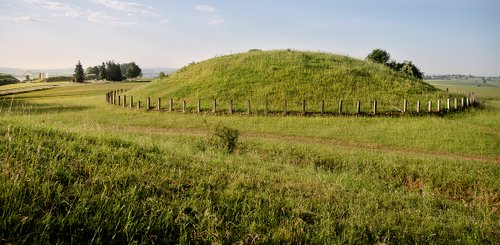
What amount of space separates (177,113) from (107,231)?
99.7ft

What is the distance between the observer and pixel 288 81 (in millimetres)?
42594

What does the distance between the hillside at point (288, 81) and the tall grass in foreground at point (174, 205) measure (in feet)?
97.8

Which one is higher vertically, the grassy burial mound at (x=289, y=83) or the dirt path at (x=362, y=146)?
the grassy burial mound at (x=289, y=83)

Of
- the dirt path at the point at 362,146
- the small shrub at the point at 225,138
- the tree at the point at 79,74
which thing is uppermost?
the tree at the point at 79,74

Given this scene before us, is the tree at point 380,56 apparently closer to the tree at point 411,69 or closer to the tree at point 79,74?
the tree at point 411,69

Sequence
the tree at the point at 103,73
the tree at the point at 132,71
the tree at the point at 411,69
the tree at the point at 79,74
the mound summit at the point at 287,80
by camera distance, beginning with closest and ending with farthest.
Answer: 1. the mound summit at the point at 287,80
2. the tree at the point at 411,69
3. the tree at the point at 79,74
4. the tree at the point at 103,73
5. the tree at the point at 132,71

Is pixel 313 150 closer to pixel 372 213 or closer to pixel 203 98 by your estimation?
pixel 372 213

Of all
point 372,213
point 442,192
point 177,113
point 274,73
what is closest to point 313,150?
point 442,192

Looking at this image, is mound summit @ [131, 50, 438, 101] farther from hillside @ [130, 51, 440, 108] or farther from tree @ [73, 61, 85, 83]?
tree @ [73, 61, 85, 83]

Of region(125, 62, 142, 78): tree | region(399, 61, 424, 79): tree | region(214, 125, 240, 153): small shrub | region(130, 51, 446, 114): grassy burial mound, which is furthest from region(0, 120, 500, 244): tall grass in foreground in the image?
region(125, 62, 142, 78): tree

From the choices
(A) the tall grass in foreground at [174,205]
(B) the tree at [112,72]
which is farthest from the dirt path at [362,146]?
(B) the tree at [112,72]

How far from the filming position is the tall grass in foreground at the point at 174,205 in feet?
13.6

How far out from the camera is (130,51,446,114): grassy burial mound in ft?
124

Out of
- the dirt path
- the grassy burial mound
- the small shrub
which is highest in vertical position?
the grassy burial mound
